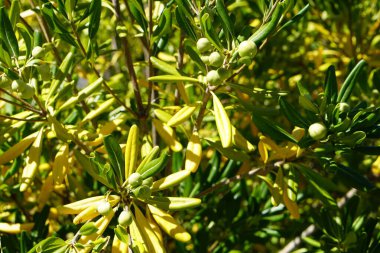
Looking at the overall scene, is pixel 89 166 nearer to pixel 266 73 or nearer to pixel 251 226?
pixel 251 226

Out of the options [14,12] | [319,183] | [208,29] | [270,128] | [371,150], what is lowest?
[319,183]

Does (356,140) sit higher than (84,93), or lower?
lower

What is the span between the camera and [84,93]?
141 cm

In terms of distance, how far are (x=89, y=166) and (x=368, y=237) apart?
41.8 inches

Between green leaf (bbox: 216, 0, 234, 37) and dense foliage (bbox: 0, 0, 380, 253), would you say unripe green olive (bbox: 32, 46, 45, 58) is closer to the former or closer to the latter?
dense foliage (bbox: 0, 0, 380, 253)

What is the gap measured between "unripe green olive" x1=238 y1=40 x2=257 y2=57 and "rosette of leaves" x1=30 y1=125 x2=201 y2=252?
329 mm

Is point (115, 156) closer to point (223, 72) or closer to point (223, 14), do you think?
point (223, 72)

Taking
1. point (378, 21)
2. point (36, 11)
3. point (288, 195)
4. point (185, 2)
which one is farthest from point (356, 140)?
point (378, 21)

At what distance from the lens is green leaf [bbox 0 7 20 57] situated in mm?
1211

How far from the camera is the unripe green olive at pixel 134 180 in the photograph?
114 centimetres

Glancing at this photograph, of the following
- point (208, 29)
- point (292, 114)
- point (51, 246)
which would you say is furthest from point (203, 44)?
point (51, 246)

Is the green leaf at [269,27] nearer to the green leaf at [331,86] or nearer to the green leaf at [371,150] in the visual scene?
the green leaf at [331,86]

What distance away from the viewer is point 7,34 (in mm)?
1228

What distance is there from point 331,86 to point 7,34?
0.92m
